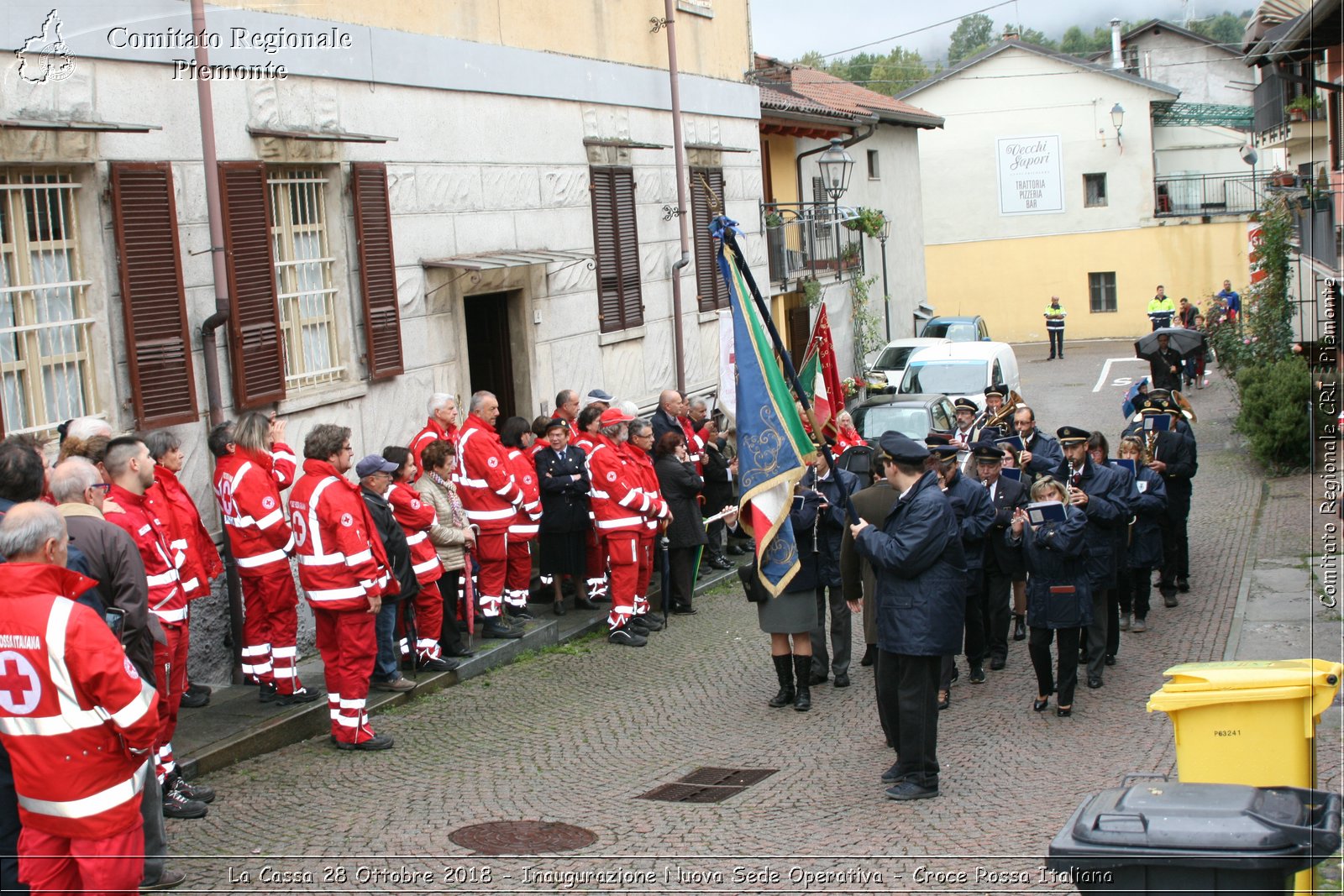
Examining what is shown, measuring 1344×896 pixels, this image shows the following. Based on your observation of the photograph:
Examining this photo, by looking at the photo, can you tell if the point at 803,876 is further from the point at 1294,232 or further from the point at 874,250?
the point at 874,250

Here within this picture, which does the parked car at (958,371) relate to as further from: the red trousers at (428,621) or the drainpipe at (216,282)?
the drainpipe at (216,282)

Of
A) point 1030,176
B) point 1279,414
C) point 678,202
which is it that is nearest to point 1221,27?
point 1030,176

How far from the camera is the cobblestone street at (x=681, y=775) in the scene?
691 cm

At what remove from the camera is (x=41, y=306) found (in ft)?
31.6

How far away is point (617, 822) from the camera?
303 inches

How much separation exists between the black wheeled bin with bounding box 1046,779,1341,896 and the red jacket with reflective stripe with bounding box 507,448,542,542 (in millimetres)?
7834

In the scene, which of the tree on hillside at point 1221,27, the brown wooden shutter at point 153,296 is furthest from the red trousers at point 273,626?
the tree on hillside at point 1221,27

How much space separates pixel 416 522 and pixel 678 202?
991cm

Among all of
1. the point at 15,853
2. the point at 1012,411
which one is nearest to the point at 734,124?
the point at 1012,411

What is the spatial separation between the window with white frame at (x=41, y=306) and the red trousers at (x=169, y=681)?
2.03m

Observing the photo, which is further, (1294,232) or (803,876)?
(1294,232)

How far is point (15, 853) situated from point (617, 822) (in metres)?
3.11

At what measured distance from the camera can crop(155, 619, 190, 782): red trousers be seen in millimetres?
7609

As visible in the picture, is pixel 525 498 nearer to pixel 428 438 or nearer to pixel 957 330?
pixel 428 438
